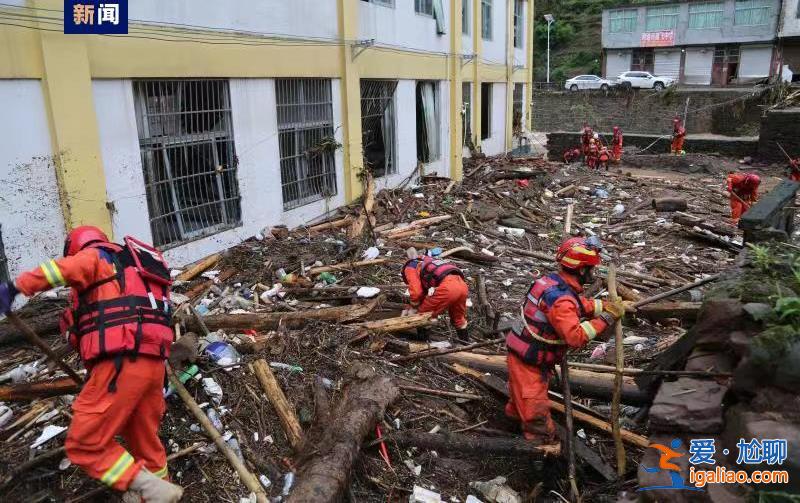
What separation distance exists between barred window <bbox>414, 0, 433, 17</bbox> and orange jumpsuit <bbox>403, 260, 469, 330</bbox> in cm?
982

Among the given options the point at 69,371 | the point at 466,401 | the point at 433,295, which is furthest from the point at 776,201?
the point at 69,371

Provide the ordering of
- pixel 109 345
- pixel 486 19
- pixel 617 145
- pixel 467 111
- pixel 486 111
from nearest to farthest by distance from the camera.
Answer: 1. pixel 109 345
2. pixel 467 111
3. pixel 486 19
4. pixel 617 145
5. pixel 486 111

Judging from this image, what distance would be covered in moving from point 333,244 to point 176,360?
194 inches

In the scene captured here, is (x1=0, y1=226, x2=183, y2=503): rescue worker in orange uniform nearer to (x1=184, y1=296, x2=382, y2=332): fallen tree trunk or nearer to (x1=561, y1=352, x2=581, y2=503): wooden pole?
(x1=184, y1=296, x2=382, y2=332): fallen tree trunk

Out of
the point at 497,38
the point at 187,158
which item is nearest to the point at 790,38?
the point at 497,38

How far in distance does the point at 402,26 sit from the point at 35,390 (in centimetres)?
1159

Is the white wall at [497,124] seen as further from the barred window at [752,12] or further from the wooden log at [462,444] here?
the barred window at [752,12]

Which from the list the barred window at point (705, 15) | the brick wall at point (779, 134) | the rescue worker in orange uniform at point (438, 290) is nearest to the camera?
the rescue worker in orange uniform at point (438, 290)

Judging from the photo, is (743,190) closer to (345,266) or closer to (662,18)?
(345,266)

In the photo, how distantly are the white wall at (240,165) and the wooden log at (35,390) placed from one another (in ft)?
10.7

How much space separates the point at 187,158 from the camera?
839 centimetres

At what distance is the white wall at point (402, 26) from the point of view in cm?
1212

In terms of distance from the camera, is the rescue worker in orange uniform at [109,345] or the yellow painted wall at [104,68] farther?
the yellow painted wall at [104,68]

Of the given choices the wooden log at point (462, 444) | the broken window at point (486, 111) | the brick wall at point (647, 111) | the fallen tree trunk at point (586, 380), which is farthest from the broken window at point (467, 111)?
the brick wall at point (647, 111)
